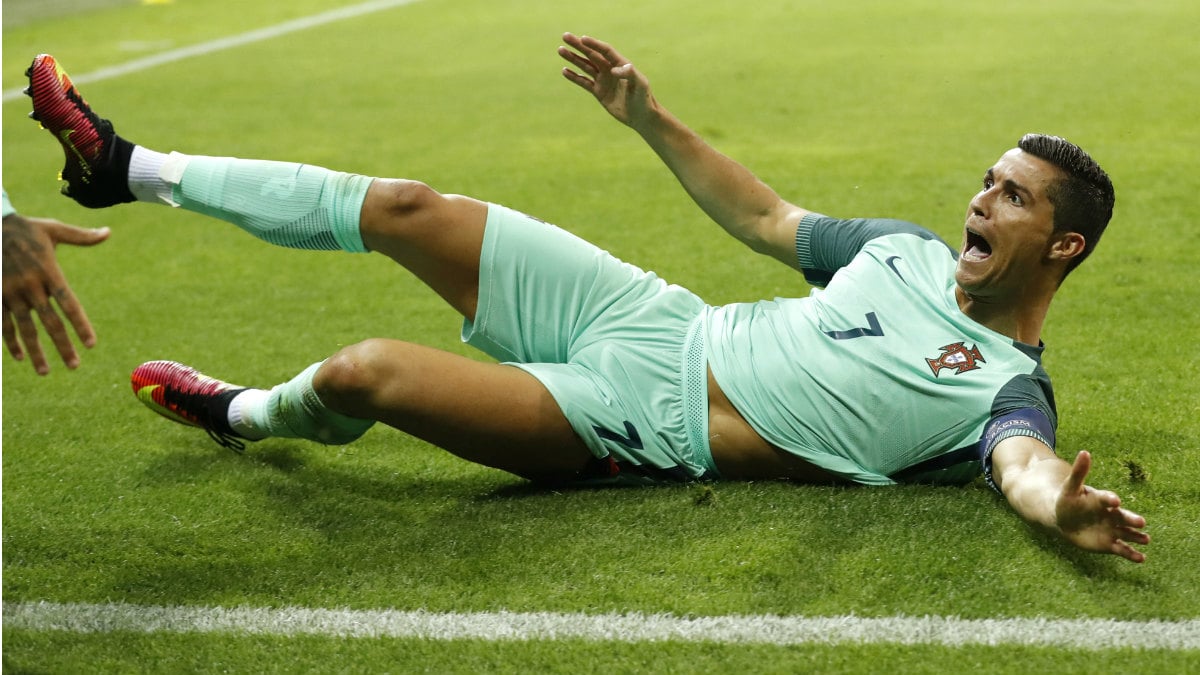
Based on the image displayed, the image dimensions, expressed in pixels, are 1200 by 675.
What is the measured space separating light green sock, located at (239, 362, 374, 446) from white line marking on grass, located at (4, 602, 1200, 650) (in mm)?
481

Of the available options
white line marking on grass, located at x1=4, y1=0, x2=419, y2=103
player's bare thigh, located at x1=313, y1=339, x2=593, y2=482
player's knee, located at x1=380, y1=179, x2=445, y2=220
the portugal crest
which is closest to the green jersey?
the portugal crest

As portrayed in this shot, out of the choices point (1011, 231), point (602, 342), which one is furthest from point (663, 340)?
point (1011, 231)

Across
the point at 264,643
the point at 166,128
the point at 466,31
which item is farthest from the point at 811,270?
the point at 466,31

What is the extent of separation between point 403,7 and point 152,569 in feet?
32.0

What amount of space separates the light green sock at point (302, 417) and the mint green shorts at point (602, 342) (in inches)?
12.6

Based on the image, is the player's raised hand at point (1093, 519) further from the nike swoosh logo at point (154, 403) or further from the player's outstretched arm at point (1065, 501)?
the nike swoosh logo at point (154, 403)

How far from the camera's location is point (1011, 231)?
102 inches

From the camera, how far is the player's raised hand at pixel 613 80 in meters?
3.02

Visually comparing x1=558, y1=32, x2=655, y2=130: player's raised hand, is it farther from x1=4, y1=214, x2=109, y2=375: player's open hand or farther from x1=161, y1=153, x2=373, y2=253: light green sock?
x1=4, y1=214, x2=109, y2=375: player's open hand

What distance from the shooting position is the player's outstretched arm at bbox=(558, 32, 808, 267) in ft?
9.95

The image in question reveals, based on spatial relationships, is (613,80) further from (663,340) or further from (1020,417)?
(1020,417)

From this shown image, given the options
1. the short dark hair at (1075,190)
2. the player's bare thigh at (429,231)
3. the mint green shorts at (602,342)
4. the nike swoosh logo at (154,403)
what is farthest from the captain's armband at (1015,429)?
the nike swoosh logo at (154,403)

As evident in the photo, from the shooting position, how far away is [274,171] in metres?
2.74

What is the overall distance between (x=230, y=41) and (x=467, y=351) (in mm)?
6884
